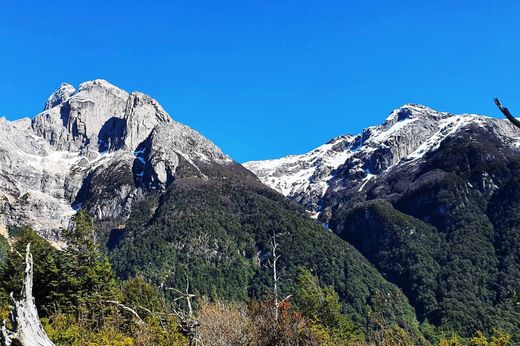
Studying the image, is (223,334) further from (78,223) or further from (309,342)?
(78,223)

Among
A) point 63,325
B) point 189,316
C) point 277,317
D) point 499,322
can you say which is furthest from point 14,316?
point 499,322

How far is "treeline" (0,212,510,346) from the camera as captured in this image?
1032 inches

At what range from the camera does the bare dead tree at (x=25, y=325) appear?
1030cm

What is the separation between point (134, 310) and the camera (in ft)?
101

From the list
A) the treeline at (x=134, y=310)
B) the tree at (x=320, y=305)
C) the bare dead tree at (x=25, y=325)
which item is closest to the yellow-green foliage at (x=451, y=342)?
the treeline at (x=134, y=310)

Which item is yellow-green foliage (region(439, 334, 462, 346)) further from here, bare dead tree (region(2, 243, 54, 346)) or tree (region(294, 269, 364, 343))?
bare dead tree (region(2, 243, 54, 346))

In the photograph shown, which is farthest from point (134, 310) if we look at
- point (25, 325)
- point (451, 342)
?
point (451, 342)

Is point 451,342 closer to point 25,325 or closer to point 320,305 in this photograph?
point 320,305

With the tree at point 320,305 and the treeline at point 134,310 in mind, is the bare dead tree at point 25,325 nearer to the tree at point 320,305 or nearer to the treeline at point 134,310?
the treeline at point 134,310

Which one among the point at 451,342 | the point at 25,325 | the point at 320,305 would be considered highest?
the point at 25,325

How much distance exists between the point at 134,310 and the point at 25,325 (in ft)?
69.8

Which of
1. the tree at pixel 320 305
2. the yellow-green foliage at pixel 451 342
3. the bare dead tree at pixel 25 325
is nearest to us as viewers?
the bare dead tree at pixel 25 325

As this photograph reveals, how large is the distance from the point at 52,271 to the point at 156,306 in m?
22.9

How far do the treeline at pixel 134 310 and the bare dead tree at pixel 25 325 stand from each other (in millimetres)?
15194
